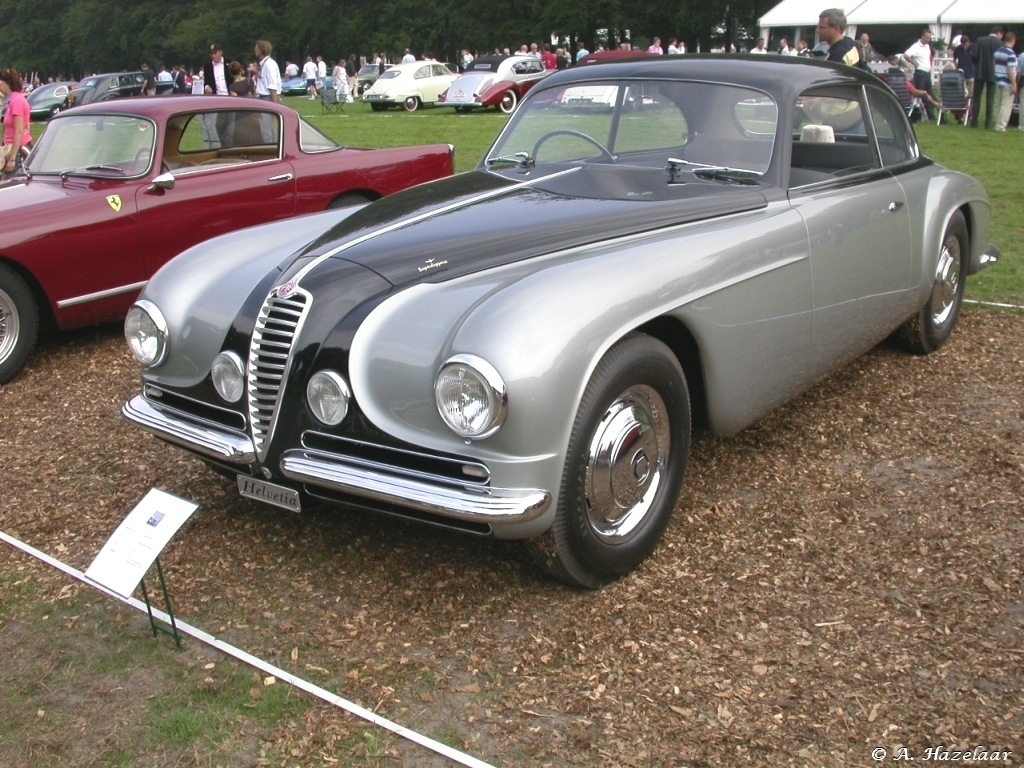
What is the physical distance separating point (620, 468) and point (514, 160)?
206cm

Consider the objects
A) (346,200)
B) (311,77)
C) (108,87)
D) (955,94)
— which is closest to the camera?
(346,200)

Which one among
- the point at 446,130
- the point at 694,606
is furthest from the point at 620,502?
the point at 446,130

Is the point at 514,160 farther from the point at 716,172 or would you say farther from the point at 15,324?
the point at 15,324

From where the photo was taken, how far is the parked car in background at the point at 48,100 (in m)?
34.4

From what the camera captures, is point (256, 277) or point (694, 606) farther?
point (256, 277)

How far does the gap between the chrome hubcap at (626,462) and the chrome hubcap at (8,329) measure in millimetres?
4076

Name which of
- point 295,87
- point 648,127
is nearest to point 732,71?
point 648,127

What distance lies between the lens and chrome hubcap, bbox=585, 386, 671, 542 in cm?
342

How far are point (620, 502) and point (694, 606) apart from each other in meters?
0.42

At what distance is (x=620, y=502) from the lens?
354cm

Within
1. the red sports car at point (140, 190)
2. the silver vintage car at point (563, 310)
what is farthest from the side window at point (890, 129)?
the red sports car at point (140, 190)

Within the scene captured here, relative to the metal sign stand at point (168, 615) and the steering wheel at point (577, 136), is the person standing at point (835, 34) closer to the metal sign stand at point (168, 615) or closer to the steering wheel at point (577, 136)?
the steering wheel at point (577, 136)

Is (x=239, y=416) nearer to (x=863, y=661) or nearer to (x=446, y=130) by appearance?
(x=863, y=661)

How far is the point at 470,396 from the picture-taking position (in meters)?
3.12
